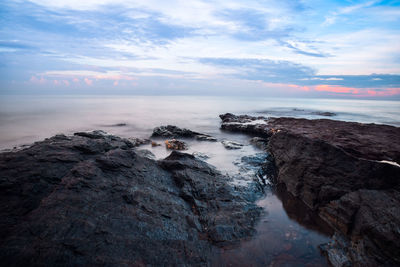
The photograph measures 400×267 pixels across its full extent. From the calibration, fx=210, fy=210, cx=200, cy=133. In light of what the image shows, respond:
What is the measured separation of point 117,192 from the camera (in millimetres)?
4789

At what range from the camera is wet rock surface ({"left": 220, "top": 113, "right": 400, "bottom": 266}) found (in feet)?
13.6

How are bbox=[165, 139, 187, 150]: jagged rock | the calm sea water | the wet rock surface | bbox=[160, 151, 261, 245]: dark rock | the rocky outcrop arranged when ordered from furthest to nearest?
the calm sea water, bbox=[165, 139, 187, 150]: jagged rock, bbox=[160, 151, 261, 245]: dark rock, the wet rock surface, the rocky outcrop

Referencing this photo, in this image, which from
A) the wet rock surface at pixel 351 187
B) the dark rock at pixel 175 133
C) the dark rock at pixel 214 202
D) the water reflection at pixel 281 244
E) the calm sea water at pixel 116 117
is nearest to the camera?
the wet rock surface at pixel 351 187

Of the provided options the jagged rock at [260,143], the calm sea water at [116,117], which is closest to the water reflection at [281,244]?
the jagged rock at [260,143]

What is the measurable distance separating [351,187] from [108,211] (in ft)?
20.0

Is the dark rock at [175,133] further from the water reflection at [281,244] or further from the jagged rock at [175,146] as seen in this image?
the water reflection at [281,244]

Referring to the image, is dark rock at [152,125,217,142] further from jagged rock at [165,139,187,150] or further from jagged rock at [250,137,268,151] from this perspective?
jagged rock at [250,137,268,151]

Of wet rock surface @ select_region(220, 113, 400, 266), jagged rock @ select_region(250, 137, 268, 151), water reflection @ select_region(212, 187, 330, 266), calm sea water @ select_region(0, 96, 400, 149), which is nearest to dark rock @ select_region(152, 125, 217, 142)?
calm sea water @ select_region(0, 96, 400, 149)

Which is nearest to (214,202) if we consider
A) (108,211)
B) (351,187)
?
(108,211)

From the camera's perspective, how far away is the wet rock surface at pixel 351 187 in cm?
414

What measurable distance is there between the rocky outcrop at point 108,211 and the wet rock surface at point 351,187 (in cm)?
194

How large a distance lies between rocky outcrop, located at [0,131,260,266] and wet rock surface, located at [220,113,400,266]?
1.94 m

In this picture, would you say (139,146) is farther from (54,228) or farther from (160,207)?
(54,228)

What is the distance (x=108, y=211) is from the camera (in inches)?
164
